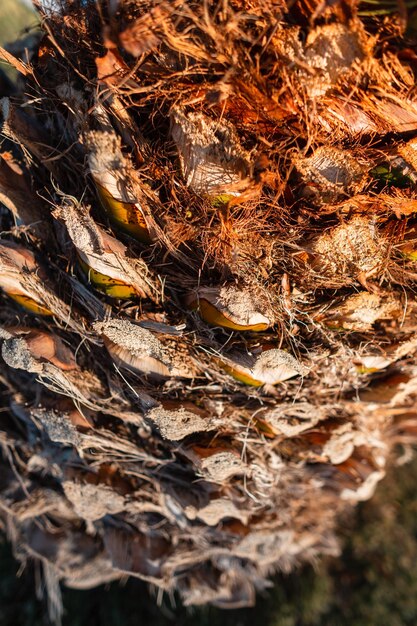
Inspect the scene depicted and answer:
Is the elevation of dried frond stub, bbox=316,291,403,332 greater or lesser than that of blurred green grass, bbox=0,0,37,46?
lesser

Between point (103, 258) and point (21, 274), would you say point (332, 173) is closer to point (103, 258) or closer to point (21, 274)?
point (103, 258)

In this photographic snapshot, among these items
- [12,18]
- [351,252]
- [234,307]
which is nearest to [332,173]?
[351,252]

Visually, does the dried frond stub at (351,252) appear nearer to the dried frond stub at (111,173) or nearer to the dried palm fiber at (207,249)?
the dried palm fiber at (207,249)

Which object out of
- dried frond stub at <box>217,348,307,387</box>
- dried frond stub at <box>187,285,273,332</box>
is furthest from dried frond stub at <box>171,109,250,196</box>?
dried frond stub at <box>217,348,307,387</box>

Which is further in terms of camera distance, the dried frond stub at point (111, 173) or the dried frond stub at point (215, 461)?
the dried frond stub at point (215, 461)

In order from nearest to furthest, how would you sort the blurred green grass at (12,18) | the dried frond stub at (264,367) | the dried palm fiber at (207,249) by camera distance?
the dried palm fiber at (207,249)
the dried frond stub at (264,367)
the blurred green grass at (12,18)

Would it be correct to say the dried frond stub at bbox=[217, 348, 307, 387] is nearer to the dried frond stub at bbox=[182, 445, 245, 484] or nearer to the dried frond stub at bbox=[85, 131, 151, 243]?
the dried frond stub at bbox=[182, 445, 245, 484]

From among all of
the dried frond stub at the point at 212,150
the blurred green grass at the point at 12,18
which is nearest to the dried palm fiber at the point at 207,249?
the dried frond stub at the point at 212,150
